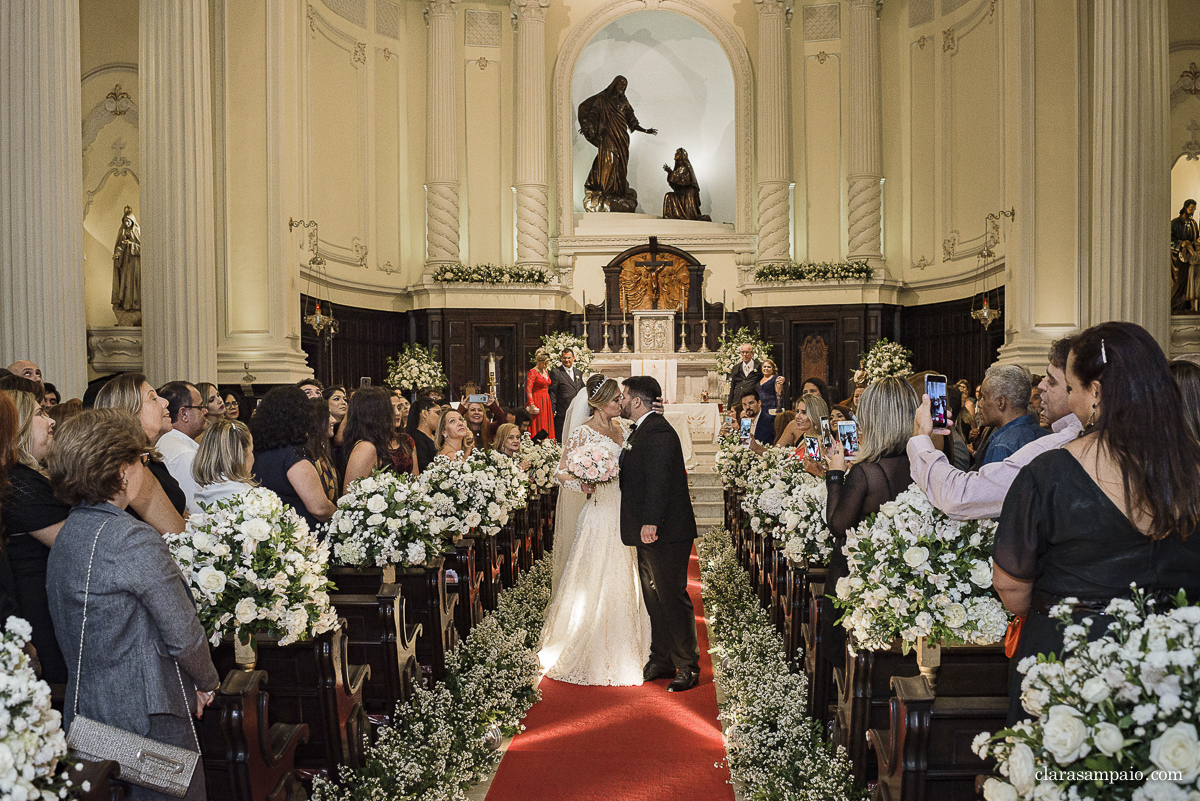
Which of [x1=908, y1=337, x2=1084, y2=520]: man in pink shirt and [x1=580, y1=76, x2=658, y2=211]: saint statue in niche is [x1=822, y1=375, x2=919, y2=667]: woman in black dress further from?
[x1=580, y1=76, x2=658, y2=211]: saint statue in niche

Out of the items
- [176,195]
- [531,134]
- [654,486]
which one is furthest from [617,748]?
[531,134]

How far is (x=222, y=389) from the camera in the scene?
12773 millimetres

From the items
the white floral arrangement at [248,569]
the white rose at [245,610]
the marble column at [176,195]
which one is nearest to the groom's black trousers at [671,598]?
the white floral arrangement at [248,569]

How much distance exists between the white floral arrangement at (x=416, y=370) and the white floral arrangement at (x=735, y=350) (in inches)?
200

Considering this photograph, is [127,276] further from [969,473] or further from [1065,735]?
[1065,735]

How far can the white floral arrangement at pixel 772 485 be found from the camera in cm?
639

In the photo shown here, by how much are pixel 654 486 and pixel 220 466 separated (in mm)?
2854

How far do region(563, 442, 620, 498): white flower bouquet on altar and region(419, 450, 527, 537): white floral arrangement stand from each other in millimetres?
611

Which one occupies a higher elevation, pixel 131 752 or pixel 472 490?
pixel 472 490

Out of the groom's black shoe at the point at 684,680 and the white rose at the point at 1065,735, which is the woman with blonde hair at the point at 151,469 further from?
the groom's black shoe at the point at 684,680

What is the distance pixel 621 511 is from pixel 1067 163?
9.05 m

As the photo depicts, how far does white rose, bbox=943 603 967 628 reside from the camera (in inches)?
132

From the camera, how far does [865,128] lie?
61.0ft

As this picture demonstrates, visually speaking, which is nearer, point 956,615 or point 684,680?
point 956,615
